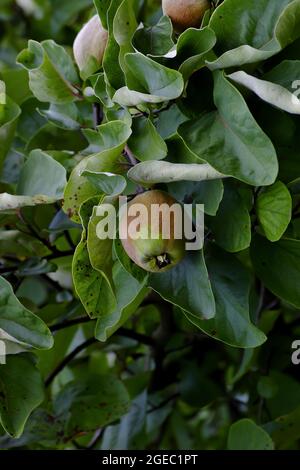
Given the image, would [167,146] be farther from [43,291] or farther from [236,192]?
[43,291]

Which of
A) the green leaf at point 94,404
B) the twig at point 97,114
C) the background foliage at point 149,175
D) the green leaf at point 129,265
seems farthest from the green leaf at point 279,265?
the green leaf at point 94,404

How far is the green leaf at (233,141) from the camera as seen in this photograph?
0.59 m

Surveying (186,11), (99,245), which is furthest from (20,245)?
(186,11)

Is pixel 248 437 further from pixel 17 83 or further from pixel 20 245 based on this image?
pixel 17 83

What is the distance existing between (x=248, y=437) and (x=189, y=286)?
320 millimetres

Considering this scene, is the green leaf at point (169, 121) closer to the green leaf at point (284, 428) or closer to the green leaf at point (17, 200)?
the green leaf at point (17, 200)

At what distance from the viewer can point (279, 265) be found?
72 centimetres

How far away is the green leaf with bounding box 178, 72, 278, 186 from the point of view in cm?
59

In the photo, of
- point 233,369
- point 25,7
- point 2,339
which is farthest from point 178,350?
point 25,7

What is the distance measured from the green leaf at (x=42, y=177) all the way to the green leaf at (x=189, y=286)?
13cm

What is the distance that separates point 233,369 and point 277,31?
2.46 ft

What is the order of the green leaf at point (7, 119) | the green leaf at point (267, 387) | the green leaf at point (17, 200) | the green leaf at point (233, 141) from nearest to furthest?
the green leaf at point (233, 141)
the green leaf at point (17, 200)
the green leaf at point (7, 119)
the green leaf at point (267, 387)

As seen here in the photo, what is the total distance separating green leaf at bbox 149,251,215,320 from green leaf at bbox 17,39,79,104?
24 centimetres

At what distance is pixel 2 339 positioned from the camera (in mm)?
709
